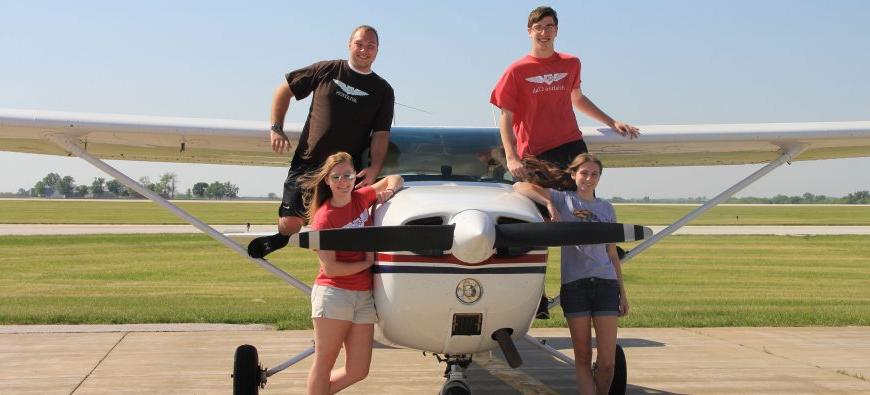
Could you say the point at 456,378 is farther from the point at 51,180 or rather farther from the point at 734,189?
the point at 51,180

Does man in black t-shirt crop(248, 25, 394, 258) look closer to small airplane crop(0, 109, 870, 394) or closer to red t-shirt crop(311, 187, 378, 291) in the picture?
small airplane crop(0, 109, 870, 394)

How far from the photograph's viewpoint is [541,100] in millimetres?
4965

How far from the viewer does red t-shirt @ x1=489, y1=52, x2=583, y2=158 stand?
489cm

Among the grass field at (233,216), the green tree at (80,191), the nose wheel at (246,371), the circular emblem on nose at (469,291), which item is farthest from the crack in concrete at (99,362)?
the green tree at (80,191)

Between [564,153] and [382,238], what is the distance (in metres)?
1.56

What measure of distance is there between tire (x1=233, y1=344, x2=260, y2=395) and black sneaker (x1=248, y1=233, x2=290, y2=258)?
0.51 meters

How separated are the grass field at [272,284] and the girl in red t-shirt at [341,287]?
4770 millimetres

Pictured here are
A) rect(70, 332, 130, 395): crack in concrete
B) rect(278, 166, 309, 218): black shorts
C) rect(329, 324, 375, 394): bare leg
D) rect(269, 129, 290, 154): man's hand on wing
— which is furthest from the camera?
rect(70, 332, 130, 395): crack in concrete

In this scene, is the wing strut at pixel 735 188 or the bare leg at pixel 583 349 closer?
the bare leg at pixel 583 349

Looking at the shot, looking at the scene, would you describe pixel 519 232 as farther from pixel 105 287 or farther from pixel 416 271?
pixel 105 287

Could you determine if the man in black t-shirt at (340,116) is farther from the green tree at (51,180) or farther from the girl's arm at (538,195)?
the green tree at (51,180)

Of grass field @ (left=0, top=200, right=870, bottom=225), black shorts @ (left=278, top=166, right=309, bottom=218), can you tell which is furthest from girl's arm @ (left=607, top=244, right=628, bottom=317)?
grass field @ (left=0, top=200, right=870, bottom=225)

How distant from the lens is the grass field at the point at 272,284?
9.84m

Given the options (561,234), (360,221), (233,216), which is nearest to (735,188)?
(561,234)
